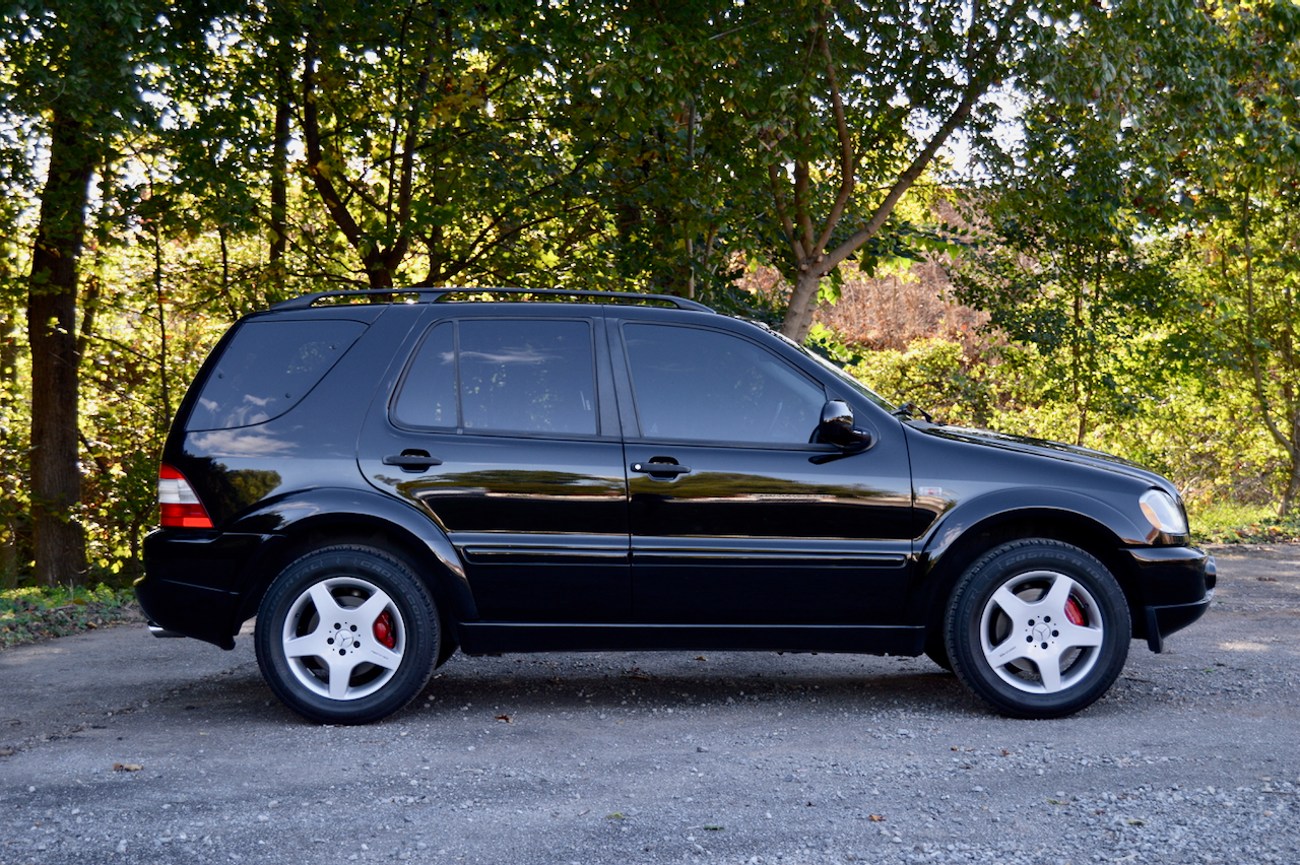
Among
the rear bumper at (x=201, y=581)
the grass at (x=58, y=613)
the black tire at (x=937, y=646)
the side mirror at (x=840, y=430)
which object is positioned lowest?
the grass at (x=58, y=613)

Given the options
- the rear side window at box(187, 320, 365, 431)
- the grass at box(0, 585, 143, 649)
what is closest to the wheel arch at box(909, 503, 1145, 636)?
the rear side window at box(187, 320, 365, 431)

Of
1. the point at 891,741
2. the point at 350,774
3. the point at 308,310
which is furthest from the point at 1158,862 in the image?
the point at 308,310

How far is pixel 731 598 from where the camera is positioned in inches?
224

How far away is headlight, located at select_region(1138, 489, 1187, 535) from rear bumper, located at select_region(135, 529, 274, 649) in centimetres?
378

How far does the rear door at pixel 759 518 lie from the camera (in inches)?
224

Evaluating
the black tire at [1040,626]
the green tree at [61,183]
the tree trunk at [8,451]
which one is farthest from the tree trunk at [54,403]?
the black tire at [1040,626]

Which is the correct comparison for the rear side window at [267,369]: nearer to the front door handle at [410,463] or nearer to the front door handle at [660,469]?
the front door handle at [410,463]

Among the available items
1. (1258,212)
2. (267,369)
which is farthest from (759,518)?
(1258,212)

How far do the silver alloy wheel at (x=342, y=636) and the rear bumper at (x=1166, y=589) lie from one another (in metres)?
3.15

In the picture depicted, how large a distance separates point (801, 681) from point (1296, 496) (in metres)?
14.3

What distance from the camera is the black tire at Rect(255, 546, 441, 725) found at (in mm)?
5613

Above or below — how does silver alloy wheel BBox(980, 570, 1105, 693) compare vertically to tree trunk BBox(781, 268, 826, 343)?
below

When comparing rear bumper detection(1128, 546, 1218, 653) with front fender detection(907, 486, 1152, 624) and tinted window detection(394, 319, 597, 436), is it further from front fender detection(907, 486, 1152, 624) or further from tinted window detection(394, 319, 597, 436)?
tinted window detection(394, 319, 597, 436)

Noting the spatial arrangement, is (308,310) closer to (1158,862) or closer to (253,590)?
(253,590)
